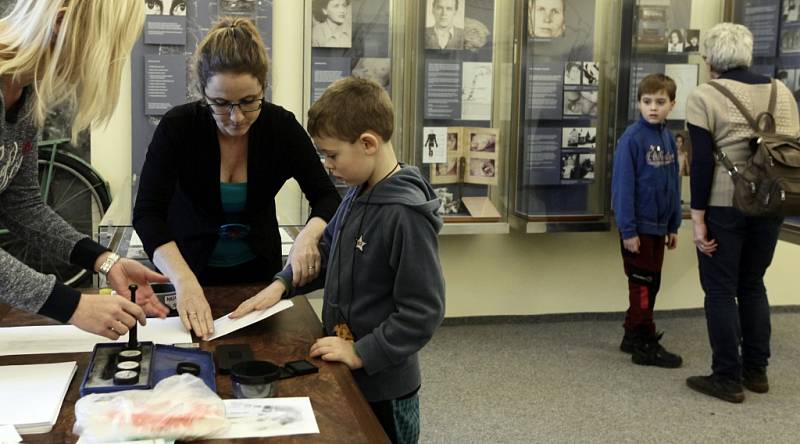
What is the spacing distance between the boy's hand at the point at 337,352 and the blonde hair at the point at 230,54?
0.69 m

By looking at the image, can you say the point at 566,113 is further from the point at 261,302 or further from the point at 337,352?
the point at 337,352

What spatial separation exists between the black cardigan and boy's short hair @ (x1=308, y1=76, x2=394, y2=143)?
52cm

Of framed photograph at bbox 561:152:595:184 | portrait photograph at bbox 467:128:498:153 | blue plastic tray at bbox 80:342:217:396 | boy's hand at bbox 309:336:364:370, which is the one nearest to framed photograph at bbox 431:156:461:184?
portrait photograph at bbox 467:128:498:153

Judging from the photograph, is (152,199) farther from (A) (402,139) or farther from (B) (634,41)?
(B) (634,41)

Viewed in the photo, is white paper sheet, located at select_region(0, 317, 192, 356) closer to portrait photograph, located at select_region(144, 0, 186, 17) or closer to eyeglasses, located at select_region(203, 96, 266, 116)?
eyeglasses, located at select_region(203, 96, 266, 116)

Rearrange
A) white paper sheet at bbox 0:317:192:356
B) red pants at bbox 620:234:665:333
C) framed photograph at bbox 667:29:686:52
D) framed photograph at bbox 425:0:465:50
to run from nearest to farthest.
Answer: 1. white paper sheet at bbox 0:317:192:356
2. red pants at bbox 620:234:665:333
3. framed photograph at bbox 425:0:465:50
4. framed photograph at bbox 667:29:686:52

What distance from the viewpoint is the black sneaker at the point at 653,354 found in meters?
4.37

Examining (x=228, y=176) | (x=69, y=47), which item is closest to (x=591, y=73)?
(x=228, y=176)

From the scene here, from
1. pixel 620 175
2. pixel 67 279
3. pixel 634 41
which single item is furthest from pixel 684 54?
pixel 67 279

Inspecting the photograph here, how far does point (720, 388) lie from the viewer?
386 centimetres

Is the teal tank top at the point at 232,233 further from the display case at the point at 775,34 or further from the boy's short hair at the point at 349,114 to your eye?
the display case at the point at 775,34

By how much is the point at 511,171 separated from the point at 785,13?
170 cm

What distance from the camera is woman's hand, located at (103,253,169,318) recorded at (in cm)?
193

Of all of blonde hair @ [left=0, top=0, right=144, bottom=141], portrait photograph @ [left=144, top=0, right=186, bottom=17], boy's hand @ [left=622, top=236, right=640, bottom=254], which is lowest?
boy's hand @ [left=622, top=236, right=640, bottom=254]
